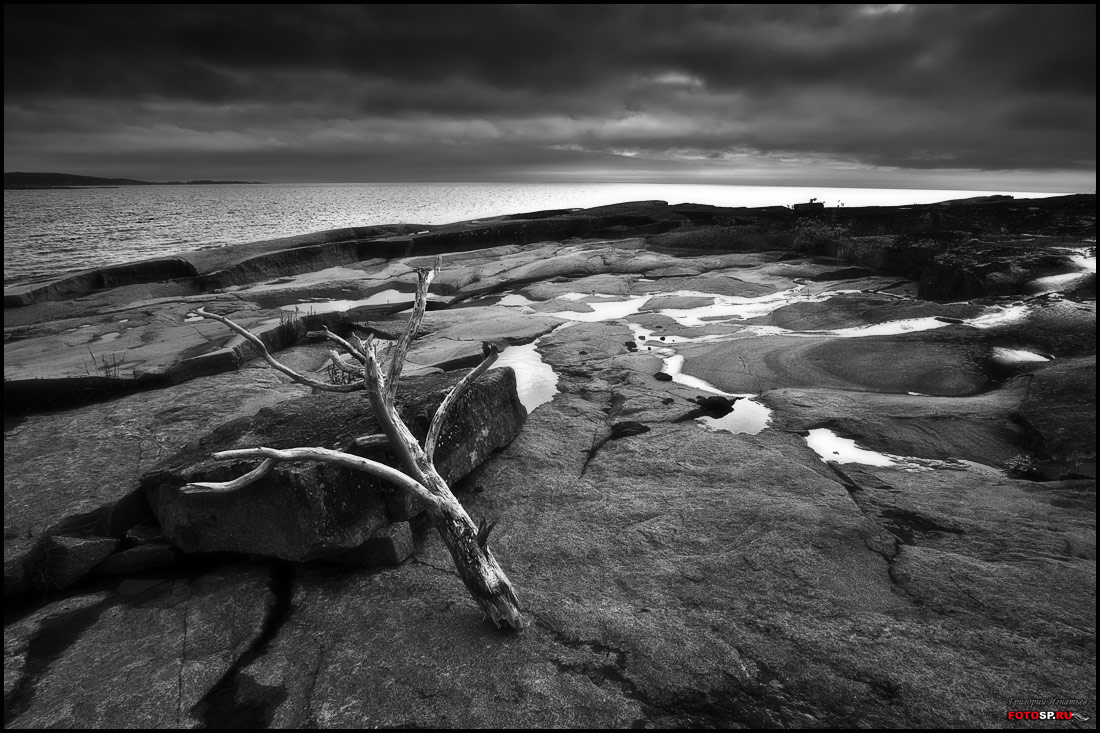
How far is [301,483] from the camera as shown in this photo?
12.2 feet

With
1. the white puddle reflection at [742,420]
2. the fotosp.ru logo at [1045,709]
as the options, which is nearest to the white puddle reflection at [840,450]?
the white puddle reflection at [742,420]

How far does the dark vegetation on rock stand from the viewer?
2811 mm

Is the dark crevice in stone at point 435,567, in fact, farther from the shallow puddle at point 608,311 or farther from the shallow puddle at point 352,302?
the shallow puddle at point 352,302

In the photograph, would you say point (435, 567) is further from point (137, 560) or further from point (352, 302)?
point (352, 302)

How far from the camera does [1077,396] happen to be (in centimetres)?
524

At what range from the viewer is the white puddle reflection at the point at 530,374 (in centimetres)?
696

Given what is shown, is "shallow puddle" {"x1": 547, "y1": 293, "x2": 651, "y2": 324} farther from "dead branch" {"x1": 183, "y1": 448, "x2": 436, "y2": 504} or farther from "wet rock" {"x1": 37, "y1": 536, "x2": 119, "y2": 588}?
"wet rock" {"x1": 37, "y1": 536, "x2": 119, "y2": 588}

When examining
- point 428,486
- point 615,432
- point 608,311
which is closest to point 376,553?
point 428,486

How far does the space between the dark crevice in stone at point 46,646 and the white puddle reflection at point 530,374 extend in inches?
153

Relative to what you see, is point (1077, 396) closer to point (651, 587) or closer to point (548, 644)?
point (651, 587)

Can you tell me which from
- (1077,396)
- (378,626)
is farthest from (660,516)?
(1077,396)

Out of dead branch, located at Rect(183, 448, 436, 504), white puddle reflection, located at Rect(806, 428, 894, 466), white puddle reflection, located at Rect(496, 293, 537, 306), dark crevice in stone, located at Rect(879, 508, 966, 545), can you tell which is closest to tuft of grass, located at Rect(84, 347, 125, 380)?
dead branch, located at Rect(183, 448, 436, 504)

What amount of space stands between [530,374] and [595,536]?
3901 millimetres

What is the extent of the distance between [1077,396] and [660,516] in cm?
440
